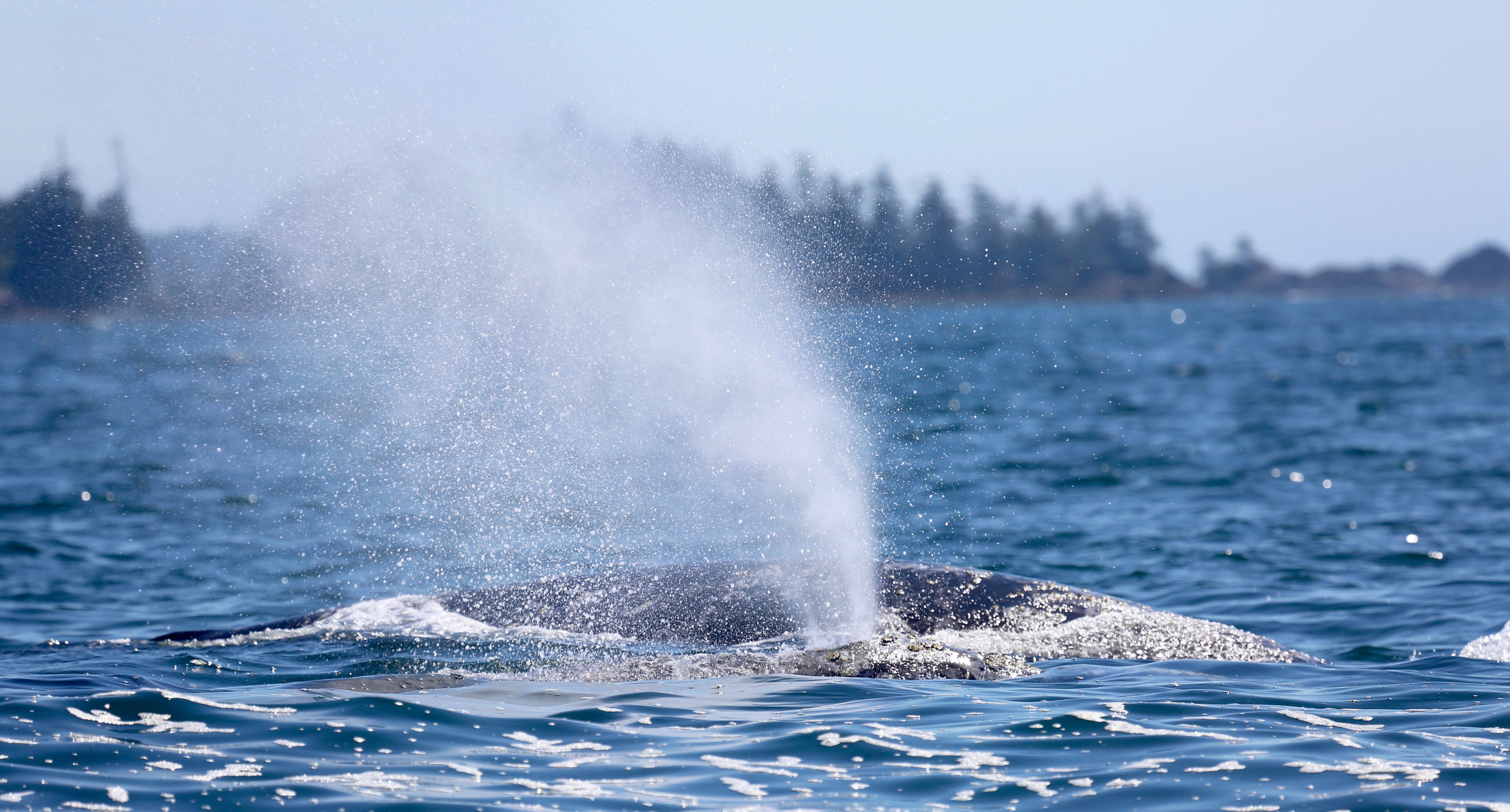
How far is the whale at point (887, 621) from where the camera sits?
9375 millimetres

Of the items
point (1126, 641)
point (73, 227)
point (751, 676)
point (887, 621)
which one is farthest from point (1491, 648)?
point (73, 227)

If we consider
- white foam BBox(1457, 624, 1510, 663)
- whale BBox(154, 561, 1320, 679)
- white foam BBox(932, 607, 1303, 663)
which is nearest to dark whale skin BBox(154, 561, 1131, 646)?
whale BBox(154, 561, 1320, 679)

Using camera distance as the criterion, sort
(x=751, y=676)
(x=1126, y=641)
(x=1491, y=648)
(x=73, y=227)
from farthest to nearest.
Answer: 1. (x=73, y=227)
2. (x=1491, y=648)
3. (x=1126, y=641)
4. (x=751, y=676)

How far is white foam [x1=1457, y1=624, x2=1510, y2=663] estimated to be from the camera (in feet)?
33.0

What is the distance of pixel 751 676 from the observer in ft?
29.7

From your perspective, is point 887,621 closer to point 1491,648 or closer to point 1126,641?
point 1126,641

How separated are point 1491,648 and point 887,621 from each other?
4459 millimetres

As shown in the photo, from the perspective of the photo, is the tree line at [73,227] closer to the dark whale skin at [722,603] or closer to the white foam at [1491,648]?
the dark whale skin at [722,603]

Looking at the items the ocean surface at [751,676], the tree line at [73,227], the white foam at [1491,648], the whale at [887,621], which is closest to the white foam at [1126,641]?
the whale at [887,621]

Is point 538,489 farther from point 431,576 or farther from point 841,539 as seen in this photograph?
point 841,539

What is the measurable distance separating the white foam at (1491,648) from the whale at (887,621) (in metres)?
1.26

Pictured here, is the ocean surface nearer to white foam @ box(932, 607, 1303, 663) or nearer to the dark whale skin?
white foam @ box(932, 607, 1303, 663)

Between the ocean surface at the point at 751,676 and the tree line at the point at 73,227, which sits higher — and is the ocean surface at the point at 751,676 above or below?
below

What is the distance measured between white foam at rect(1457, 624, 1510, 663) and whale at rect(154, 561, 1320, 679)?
126 centimetres
